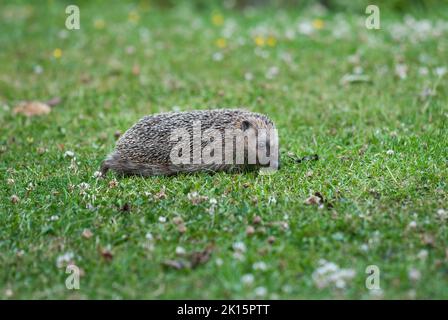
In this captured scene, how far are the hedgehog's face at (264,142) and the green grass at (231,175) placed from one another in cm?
22

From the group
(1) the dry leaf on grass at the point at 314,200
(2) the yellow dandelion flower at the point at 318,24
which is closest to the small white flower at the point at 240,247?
(1) the dry leaf on grass at the point at 314,200

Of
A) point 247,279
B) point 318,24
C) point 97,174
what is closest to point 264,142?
point 97,174

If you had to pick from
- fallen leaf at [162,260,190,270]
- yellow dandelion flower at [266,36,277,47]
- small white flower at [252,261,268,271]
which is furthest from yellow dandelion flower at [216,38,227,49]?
small white flower at [252,261,268,271]

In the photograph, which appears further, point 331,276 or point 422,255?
point 422,255

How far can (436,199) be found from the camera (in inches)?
214

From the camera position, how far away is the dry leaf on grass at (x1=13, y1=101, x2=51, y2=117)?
356 inches

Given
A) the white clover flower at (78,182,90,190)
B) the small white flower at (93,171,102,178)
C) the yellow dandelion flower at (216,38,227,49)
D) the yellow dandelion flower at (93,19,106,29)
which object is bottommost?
the white clover flower at (78,182,90,190)

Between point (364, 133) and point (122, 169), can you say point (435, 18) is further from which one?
point (122, 169)

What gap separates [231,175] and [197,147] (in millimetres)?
497

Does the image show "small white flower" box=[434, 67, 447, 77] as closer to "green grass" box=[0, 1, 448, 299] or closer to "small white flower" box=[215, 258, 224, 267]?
"green grass" box=[0, 1, 448, 299]

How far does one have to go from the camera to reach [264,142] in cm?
644

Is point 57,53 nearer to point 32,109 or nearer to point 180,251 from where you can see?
point 32,109

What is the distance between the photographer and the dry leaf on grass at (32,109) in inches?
356

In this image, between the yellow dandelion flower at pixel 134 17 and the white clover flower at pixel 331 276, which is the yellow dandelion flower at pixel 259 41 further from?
the white clover flower at pixel 331 276
